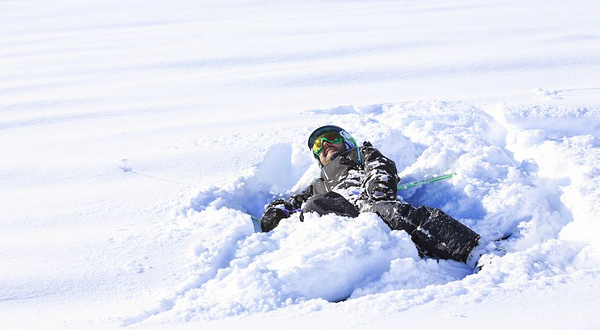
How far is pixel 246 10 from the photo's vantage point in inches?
375

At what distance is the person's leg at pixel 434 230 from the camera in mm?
2893

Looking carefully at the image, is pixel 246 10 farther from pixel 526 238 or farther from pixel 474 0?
pixel 526 238

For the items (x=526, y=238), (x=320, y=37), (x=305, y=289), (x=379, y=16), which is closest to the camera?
(x=305, y=289)

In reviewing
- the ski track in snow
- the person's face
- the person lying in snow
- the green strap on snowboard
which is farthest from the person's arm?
the green strap on snowboard

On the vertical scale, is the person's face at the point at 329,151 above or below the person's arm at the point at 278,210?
above

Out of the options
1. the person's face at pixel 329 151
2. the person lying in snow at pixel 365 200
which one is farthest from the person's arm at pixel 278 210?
the person's face at pixel 329 151

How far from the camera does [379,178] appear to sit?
3393 mm

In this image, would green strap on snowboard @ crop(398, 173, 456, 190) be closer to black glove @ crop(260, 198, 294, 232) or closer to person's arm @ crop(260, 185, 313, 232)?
person's arm @ crop(260, 185, 313, 232)

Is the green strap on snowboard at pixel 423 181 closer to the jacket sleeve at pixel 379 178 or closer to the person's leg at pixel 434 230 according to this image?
the jacket sleeve at pixel 379 178

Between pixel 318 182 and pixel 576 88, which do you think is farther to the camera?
pixel 576 88

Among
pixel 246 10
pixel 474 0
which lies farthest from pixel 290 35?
pixel 474 0

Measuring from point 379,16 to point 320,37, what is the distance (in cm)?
143

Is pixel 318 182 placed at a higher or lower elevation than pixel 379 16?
lower

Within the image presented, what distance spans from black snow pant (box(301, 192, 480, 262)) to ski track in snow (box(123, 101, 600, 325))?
3.5 inches
